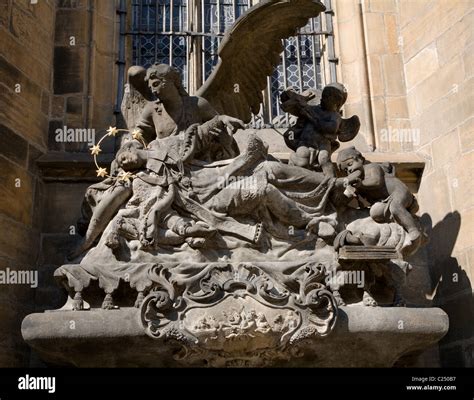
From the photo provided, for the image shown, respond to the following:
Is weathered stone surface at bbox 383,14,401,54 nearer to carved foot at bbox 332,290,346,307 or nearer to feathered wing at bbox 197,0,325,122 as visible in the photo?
feathered wing at bbox 197,0,325,122

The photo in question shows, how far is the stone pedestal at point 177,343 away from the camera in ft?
15.6

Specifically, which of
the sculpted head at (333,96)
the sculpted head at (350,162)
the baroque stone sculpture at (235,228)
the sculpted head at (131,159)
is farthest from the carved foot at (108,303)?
the sculpted head at (333,96)

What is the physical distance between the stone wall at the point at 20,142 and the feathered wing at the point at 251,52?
160 cm

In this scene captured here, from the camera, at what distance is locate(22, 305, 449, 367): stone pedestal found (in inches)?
187

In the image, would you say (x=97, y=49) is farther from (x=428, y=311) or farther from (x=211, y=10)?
(x=428, y=311)

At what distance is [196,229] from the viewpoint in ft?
16.9

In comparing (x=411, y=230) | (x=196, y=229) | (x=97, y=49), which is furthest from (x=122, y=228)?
(x=97, y=49)

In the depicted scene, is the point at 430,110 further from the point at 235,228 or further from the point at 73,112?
the point at 73,112

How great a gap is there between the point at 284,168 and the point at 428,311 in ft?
4.78

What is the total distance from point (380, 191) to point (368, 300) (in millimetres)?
1059

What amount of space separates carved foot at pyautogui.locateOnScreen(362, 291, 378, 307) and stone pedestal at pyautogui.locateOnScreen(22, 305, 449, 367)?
4 cm

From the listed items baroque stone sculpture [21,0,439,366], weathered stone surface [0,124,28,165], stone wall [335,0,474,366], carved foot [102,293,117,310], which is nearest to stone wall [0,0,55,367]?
weathered stone surface [0,124,28,165]

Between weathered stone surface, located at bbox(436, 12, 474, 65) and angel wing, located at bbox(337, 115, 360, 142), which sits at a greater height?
weathered stone surface, located at bbox(436, 12, 474, 65)

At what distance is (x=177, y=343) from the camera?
472cm
